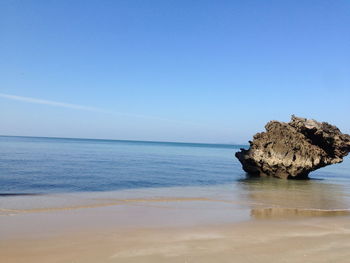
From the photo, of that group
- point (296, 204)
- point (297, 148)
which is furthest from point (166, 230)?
point (297, 148)

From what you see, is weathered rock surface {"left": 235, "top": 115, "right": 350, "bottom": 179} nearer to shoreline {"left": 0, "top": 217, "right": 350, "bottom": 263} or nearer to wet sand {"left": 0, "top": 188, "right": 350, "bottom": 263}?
wet sand {"left": 0, "top": 188, "right": 350, "bottom": 263}

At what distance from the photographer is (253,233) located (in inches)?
429

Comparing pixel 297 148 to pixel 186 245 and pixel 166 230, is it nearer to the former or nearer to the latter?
pixel 166 230

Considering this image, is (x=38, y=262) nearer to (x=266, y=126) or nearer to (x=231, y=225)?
(x=231, y=225)

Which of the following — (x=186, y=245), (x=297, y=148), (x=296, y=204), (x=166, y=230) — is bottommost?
(x=296, y=204)

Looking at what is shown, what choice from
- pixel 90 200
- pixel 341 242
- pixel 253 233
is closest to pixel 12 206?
pixel 90 200

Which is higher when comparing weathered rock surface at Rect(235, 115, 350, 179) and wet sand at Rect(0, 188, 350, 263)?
weathered rock surface at Rect(235, 115, 350, 179)

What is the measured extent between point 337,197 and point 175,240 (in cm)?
1607

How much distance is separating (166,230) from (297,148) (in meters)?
25.0

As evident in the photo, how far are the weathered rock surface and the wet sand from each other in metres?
14.6

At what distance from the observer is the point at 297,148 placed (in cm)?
3256

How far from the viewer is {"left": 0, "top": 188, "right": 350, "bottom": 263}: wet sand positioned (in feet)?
27.6

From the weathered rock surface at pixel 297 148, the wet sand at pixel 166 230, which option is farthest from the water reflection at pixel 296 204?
the weathered rock surface at pixel 297 148

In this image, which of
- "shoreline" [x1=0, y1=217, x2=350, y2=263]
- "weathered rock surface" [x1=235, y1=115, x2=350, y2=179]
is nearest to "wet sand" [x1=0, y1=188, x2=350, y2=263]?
"shoreline" [x1=0, y1=217, x2=350, y2=263]
